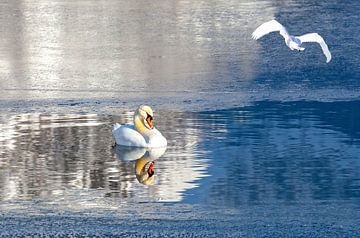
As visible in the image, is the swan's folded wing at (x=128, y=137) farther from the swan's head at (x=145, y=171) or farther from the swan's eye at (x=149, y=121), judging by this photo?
the swan's head at (x=145, y=171)

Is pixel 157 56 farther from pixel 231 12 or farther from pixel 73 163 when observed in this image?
pixel 73 163

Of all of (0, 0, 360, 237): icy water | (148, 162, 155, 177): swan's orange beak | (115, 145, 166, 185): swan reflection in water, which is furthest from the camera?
(148, 162, 155, 177): swan's orange beak

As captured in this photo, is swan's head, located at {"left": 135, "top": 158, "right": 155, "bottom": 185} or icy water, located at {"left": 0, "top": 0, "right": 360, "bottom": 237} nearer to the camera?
icy water, located at {"left": 0, "top": 0, "right": 360, "bottom": 237}

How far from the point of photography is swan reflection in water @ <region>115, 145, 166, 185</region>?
1053cm

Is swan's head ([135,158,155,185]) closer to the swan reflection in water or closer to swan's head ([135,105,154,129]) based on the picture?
the swan reflection in water

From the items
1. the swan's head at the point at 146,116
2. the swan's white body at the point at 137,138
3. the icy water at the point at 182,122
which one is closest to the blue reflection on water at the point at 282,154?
the icy water at the point at 182,122

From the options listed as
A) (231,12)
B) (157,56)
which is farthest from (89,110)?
(231,12)

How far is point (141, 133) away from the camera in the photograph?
11875 mm

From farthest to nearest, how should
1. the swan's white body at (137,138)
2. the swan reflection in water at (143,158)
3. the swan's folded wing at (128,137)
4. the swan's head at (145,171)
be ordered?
the swan's folded wing at (128,137)
the swan's white body at (137,138)
the swan reflection in water at (143,158)
the swan's head at (145,171)

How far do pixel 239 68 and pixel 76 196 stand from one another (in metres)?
7.11

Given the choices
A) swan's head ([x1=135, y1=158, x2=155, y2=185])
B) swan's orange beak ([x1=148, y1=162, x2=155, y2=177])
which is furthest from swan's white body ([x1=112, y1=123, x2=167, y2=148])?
swan's orange beak ([x1=148, y1=162, x2=155, y2=177])

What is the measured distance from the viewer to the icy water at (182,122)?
9109 millimetres

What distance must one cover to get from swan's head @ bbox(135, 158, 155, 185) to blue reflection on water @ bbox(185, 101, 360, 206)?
1.58 ft

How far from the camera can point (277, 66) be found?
16641 mm
